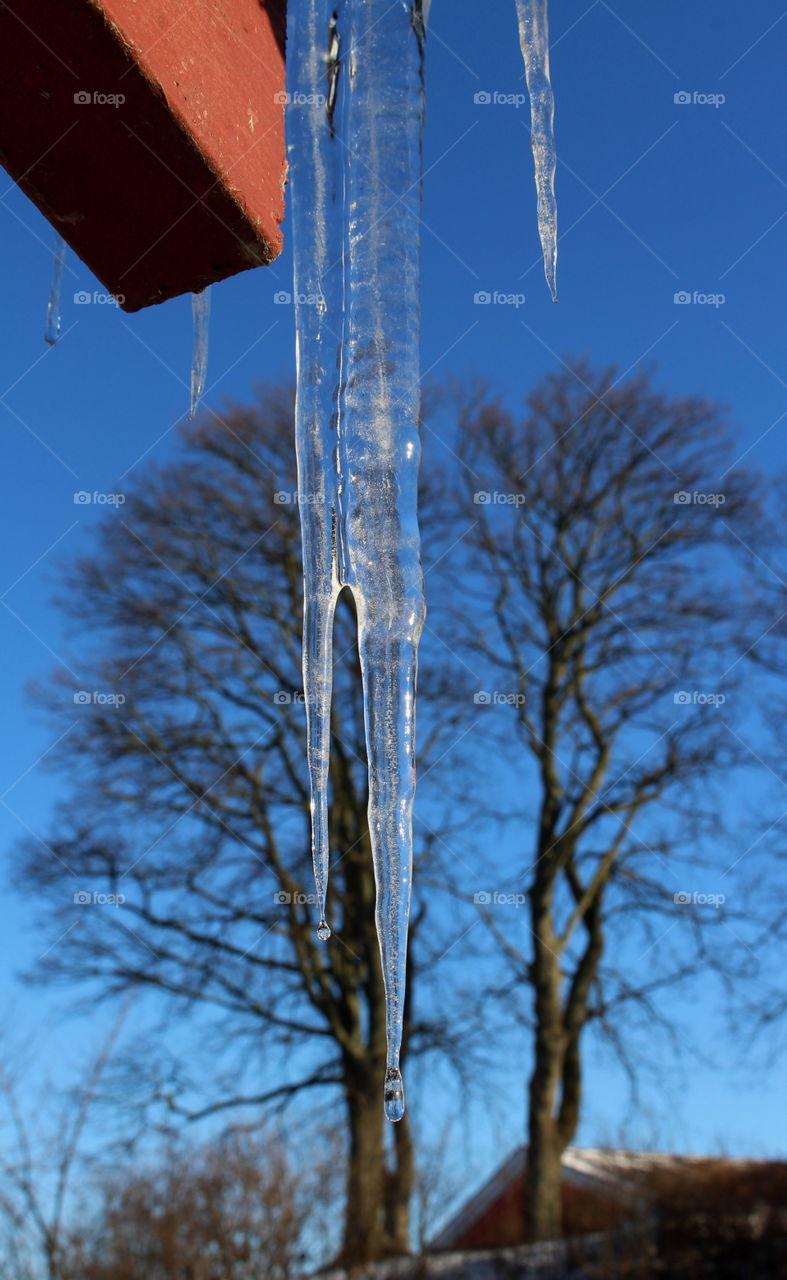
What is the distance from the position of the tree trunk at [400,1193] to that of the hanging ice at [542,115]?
32.3 feet

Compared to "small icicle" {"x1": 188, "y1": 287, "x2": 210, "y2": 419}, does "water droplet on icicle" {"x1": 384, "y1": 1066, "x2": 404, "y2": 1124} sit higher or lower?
lower

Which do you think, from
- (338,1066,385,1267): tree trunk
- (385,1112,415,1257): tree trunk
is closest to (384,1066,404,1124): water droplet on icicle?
(338,1066,385,1267): tree trunk

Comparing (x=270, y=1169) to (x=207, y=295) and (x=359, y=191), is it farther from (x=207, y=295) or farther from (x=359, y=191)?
(x=359, y=191)

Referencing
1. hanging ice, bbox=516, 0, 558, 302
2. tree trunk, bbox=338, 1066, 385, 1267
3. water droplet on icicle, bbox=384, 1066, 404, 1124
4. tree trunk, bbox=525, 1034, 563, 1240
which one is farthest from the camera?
tree trunk, bbox=525, 1034, 563, 1240

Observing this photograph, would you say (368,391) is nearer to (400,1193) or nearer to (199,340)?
(199,340)

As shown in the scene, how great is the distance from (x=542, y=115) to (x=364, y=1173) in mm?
10280

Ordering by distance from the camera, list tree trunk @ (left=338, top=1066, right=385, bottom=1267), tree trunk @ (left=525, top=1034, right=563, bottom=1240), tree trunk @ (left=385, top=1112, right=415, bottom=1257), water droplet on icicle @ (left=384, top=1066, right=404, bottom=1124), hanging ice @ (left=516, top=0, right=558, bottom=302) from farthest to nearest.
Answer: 1. tree trunk @ (left=525, top=1034, right=563, bottom=1240)
2. tree trunk @ (left=385, top=1112, right=415, bottom=1257)
3. tree trunk @ (left=338, top=1066, right=385, bottom=1267)
4. hanging ice @ (left=516, top=0, right=558, bottom=302)
5. water droplet on icicle @ (left=384, top=1066, right=404, bottom=1124)

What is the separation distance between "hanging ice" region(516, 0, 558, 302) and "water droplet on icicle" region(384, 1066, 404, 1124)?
1467 mm

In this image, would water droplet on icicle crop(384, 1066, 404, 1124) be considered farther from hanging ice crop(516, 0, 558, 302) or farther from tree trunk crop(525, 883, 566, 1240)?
tree trunk crop(525, 883, 566, 1240)

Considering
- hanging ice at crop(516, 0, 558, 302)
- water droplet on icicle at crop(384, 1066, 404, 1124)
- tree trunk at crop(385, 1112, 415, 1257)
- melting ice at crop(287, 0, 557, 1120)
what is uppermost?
hanging ice at crop(516, 0, 558, 302)

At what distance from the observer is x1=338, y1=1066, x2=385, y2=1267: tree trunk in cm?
987

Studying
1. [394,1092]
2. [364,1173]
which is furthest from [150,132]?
[364,1173]

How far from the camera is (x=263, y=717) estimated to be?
1236 centimetres

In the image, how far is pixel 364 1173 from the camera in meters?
10.6
